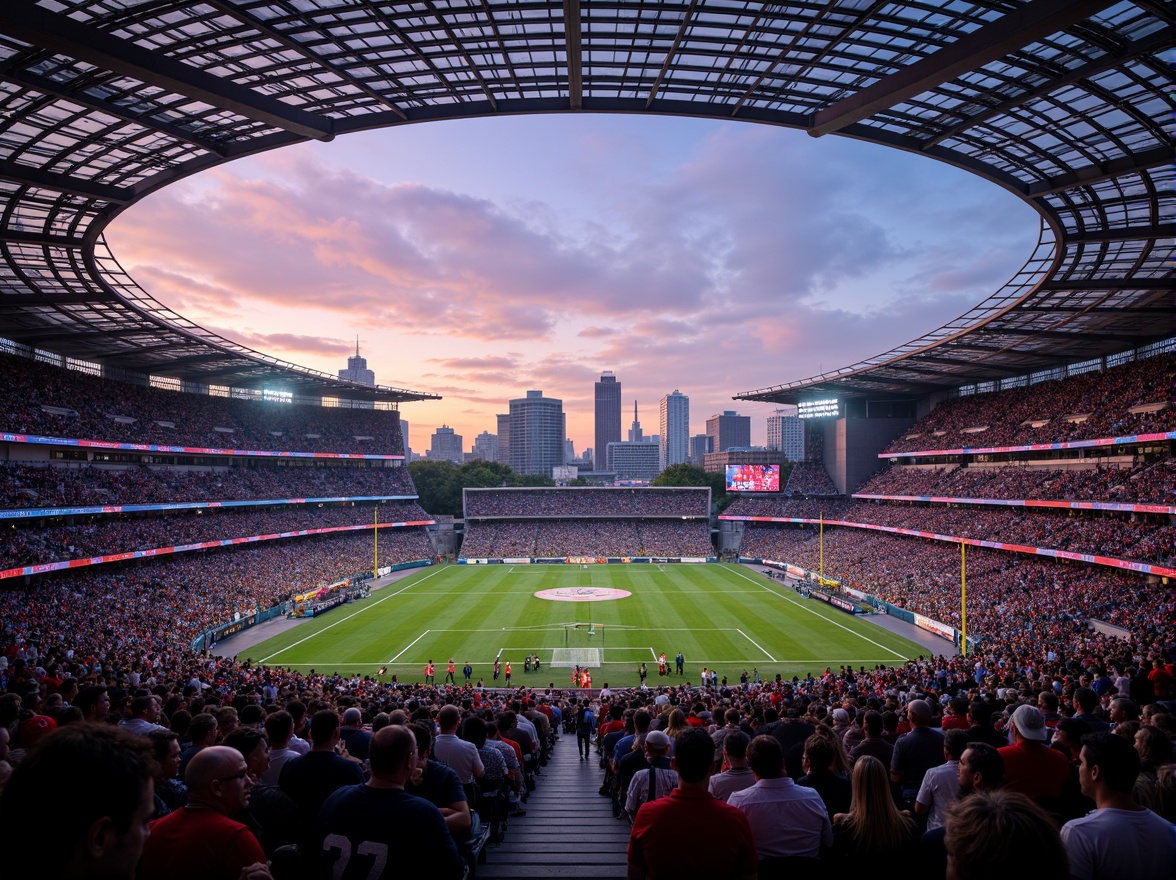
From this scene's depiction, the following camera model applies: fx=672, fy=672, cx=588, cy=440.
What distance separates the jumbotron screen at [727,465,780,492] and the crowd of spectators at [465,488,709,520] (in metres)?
7.31

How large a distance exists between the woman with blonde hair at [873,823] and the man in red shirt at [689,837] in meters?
1.06

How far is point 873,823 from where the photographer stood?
436 cm

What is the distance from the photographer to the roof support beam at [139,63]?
15.2 m

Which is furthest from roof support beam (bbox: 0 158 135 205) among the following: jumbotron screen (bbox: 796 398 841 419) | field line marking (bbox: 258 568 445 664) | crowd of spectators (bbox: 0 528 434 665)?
jumbotron screen (bbox: 796 398 841 419)

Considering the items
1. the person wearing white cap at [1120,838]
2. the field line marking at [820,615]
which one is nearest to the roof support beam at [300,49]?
the person wearing white cap at [1120,838]

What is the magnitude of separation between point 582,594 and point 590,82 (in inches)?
1703

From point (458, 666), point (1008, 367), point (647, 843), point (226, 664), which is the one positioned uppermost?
point (1008, 367)

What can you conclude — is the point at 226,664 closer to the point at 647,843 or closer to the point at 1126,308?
the point at 647,843

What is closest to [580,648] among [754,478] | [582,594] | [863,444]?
[582,594]

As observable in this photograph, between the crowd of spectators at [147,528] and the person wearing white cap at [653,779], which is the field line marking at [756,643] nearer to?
the person wearing white cap at [653,779]

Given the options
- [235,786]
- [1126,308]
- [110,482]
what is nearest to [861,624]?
[1126,308]

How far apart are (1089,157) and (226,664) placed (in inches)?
1473

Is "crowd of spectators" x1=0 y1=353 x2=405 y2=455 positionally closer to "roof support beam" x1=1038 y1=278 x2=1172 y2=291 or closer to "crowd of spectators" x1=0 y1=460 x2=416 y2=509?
"crowd of spectators" x1=0 y1=460 x2=416 y2=509

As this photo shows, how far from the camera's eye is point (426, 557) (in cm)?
7669
